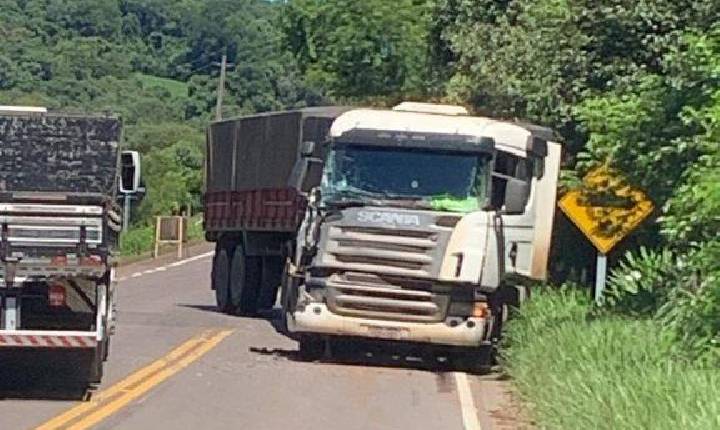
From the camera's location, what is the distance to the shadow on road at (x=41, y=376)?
53.0ft

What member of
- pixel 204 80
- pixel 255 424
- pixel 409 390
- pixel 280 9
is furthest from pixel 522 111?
pixel 204 80

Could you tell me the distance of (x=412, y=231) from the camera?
20.0 metres

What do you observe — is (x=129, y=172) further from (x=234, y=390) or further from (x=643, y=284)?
(x=643, y=284)

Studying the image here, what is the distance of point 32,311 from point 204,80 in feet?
327

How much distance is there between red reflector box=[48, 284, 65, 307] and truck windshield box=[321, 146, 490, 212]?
5475mm

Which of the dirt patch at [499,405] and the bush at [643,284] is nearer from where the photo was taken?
the dirt patch at [499,405]

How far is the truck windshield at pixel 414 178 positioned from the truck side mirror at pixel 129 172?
3.17m

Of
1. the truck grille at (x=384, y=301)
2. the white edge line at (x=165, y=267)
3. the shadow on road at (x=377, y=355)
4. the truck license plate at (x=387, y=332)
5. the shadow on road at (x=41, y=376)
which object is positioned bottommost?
the white edge line at (x=165, y=267)

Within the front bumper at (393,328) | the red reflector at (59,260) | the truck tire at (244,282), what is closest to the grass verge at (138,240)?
the truck tire at (244,282)

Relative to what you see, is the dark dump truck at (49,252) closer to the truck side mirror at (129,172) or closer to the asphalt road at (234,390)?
the asphalt road at (234,390)

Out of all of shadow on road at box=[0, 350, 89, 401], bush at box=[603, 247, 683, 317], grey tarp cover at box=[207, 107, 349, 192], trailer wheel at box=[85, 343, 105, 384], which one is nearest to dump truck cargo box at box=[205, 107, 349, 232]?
grey tarp cover at box=[207, 107, 349, 192]

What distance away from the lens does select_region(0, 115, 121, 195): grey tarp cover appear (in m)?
16.6

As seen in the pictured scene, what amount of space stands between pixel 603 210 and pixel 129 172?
22.5 ft

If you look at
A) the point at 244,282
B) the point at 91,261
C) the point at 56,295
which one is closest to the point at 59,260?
the point at 91,261
